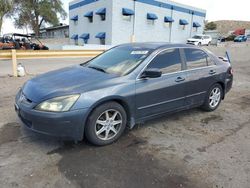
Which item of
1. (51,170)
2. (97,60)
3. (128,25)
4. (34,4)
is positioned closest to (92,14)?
(128,25)

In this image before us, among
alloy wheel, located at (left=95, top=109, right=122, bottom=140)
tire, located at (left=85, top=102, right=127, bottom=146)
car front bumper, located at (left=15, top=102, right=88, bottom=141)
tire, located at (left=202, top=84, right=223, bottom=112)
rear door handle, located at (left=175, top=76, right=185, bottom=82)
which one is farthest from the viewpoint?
tire, located at (left=202, top=84, right=223, bottom=112)

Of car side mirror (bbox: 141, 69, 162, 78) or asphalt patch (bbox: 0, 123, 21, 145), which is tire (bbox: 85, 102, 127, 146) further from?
asphalt patch (bbox: 0, 123, 21, 145)

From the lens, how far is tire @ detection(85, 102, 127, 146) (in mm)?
3614

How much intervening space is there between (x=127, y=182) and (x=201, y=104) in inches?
120

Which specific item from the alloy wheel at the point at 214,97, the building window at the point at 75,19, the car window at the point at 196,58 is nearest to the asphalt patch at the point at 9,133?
the car window at the point at 196,58

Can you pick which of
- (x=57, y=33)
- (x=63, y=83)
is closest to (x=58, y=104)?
(x=63, y=83)

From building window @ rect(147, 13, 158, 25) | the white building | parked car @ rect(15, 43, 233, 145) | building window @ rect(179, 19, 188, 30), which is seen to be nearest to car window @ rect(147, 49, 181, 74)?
parked car @ rect(15, 43, 233, 145)

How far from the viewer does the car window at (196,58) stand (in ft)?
16.3

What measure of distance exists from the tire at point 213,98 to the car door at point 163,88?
954 mm

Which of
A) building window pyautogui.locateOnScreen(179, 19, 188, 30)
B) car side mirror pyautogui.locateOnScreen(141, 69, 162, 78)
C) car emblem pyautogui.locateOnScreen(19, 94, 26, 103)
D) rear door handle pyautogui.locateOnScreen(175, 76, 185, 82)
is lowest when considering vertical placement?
car emblem pyautogui.locateOnScreen(19, 94, 26, 103)

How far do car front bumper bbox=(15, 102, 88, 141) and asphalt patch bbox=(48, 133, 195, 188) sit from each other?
31cm

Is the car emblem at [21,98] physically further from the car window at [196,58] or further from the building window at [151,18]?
the building window at [151,18]

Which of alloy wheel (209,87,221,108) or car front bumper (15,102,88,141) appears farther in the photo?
alloy wheel (209,87,221,108)

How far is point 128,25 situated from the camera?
27.6 meters
